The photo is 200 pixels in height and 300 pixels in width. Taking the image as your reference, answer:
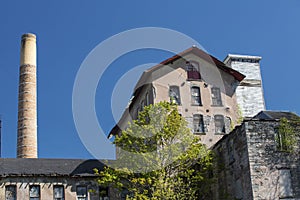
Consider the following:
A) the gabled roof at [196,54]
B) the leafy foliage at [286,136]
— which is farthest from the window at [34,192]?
the leafy foliage at [286,136]

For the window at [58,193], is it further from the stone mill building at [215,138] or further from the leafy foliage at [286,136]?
the leafy foliage at [286,136]

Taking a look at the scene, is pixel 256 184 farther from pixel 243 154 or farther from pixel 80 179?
pixel 80 179

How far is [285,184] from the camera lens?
31.1m

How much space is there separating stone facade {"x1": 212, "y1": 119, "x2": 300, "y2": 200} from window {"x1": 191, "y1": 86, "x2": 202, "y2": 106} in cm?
859

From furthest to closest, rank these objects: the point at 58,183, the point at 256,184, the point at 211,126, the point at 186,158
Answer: the point at 211,126 → the point at 58,183 → the point at 186,158 → the point at 256,184

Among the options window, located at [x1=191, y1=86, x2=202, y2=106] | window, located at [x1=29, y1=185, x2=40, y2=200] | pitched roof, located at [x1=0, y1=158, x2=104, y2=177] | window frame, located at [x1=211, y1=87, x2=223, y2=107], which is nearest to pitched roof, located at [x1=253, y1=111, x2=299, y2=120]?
window frame, located at [x1=211, y1=87, x2=223, y2=107]

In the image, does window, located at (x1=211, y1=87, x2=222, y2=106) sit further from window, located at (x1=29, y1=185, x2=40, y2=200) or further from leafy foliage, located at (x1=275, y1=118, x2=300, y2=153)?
window, located at (x1=29, y1=185, x2=40, y2=200)

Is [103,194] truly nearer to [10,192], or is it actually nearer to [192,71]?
[10,192]

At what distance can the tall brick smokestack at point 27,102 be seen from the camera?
2218 inches

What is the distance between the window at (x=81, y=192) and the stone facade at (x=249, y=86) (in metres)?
15.0

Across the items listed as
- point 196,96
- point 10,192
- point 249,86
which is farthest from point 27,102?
point 249,86

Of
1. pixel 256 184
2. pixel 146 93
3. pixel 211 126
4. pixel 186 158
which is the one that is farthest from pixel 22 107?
pixel 256 184

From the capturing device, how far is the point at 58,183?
124ft

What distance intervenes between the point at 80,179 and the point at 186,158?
8.79 meters
